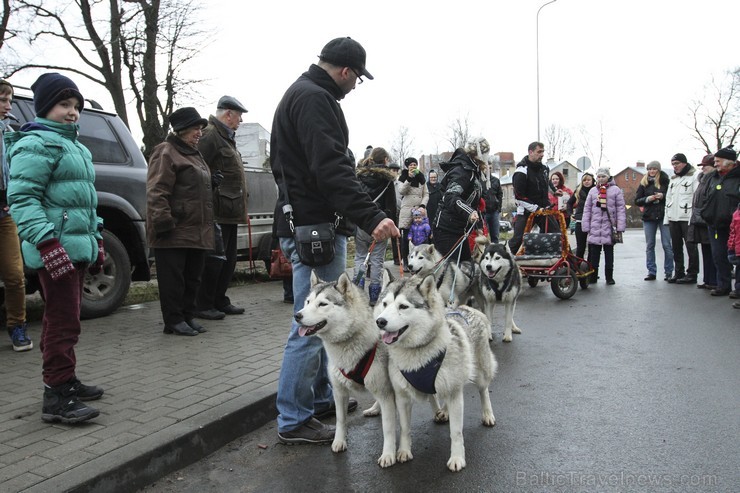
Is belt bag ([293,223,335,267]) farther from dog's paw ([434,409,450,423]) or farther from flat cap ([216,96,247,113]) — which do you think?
flat cap ([216,96,247,113])

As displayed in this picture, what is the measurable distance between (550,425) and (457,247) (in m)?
3.29

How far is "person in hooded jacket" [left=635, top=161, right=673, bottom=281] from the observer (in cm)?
1080

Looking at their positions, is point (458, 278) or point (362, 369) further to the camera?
point (458, 278)

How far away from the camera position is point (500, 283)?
21.1ft

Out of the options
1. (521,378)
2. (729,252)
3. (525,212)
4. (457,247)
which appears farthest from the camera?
(525,212)

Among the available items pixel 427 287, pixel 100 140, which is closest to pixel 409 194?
pixel 100 140

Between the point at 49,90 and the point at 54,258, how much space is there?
3.70ft

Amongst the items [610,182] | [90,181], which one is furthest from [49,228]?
[610,182]

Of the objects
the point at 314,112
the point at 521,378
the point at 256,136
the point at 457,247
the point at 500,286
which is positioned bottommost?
the point at 521,378

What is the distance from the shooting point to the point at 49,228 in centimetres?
338

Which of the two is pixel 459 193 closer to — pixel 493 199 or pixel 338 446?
pixel 338 446

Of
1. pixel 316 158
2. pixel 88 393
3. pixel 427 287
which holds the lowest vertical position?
pixel 88 393

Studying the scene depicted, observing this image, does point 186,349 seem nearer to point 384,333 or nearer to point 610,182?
point 384,333

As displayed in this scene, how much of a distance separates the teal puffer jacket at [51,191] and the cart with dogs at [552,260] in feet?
21.8
